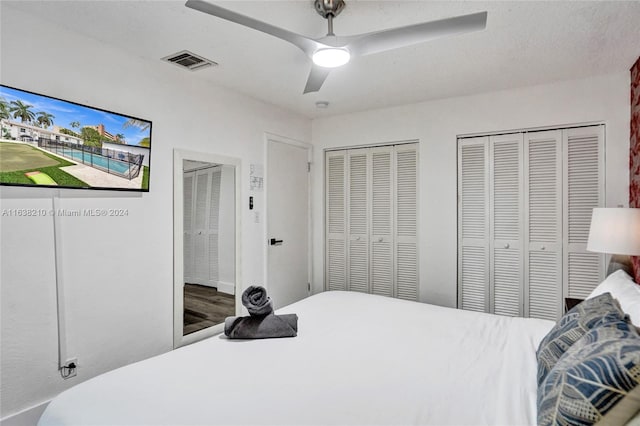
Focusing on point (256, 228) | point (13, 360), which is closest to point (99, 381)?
point (13, 360)

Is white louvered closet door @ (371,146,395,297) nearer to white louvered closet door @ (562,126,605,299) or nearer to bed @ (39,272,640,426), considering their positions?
white louvered closet door @ (562,126,605,299)

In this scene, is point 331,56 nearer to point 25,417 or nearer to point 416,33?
point 416,33

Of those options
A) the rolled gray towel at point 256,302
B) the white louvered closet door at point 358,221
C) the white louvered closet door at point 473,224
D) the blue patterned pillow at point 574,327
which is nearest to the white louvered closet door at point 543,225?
the white louvered closet door at point 473,224

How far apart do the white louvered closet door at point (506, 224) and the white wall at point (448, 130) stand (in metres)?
0.24

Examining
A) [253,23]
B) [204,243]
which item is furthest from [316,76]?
[204,243]

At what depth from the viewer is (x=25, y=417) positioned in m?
2.06

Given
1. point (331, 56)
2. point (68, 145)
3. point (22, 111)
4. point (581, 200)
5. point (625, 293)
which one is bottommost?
point (625, 293)

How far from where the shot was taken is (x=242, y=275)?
11.6ft

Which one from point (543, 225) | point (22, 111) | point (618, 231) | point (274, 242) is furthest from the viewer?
point (274, 242)

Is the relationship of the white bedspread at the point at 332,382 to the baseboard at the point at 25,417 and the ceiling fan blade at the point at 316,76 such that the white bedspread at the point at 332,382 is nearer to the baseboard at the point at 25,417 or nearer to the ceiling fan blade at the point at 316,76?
the baseboard at the point at 25,417

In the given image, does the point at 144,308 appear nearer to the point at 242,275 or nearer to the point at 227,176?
the point at 242,275

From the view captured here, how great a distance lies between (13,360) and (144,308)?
0.80m

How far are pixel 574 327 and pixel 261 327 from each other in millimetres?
1409

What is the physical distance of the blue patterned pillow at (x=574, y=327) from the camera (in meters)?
1.35
